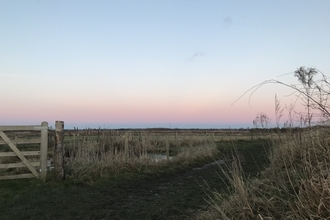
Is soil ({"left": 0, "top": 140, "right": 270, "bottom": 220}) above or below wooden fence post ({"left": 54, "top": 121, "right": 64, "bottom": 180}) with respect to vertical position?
below

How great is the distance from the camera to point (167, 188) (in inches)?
313

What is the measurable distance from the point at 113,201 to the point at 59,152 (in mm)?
2827

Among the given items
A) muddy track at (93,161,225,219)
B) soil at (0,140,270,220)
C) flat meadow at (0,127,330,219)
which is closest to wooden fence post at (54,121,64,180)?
flat meadow at (0,127,330,219)

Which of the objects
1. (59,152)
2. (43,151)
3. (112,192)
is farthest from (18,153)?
(112,192)

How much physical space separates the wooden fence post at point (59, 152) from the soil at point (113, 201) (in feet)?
1.98

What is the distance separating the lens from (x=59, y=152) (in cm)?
834

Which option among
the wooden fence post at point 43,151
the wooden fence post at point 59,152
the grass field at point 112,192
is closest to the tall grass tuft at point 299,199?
the grass field at point 112,192

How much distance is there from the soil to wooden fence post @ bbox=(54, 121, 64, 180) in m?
0.60

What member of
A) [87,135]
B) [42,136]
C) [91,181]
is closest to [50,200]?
[91,181]

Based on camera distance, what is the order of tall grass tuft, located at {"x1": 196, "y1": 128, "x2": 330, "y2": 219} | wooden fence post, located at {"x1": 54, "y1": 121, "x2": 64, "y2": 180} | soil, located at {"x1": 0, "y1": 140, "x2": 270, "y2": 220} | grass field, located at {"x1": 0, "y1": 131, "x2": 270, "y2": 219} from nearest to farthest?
tall grass tuft, located at {"x1": 196, "y1": 128, "x2": 330, "y2": 219}
soil, located at {"x1": 0, "y1": 140, "x2": 270, "y2": 220}
grass field, located at {"x1": 0, "y1": 131, "x2": 270, "y2": 219}
wooden fence post, located at {"x1": 54, "y1": 121, "x2": 64, "y2": 180}

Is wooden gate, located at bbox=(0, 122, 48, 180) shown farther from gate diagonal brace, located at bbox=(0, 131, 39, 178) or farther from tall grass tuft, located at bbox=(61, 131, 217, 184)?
tall grass tuft, located at bbox=(61, 131, 217, 184)

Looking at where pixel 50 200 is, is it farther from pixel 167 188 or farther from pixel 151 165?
pixel 151 165

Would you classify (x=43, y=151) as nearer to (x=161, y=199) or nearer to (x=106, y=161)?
(x=106, y=161)

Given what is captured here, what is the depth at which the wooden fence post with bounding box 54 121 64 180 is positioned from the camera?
27.0ft
